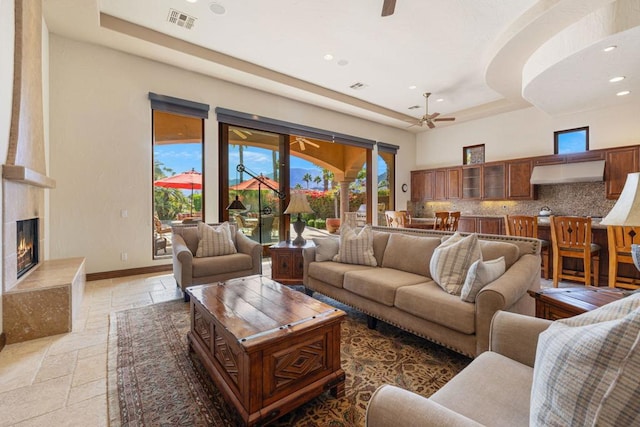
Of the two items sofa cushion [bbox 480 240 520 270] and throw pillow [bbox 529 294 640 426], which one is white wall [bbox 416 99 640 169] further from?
throw pillow [bbox 529 294 640 426]

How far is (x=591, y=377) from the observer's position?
0.59 meters

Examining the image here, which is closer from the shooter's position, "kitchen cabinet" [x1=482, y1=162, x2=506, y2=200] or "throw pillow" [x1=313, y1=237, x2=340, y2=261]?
"throw pillow" [x1=313, y1=237, x2=340, y2=261]

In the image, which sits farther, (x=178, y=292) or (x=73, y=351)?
(x=178, y=292)

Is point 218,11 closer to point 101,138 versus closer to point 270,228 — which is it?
point 101,138

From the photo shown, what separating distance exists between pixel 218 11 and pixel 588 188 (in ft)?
22.6

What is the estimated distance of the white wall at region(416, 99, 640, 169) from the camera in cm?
502

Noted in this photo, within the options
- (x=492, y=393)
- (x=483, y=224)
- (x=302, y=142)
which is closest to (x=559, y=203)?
(x=483, y=224)

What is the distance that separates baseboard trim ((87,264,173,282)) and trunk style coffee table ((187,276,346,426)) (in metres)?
2.97

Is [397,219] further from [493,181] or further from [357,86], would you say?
[493,181]

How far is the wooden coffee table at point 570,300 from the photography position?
1.47 m

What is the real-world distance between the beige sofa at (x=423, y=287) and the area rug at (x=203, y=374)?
0.62 ft

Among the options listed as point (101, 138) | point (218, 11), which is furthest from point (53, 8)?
point (218, 11)

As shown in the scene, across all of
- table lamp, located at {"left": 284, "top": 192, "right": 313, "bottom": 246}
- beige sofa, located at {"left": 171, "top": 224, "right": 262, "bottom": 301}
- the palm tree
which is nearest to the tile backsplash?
the palm tree

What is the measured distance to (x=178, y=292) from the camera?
3533mm
